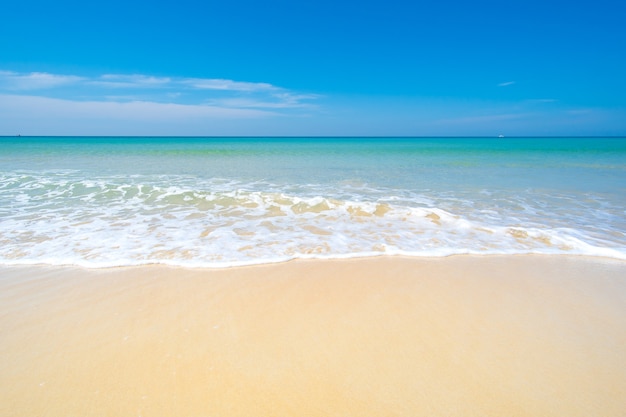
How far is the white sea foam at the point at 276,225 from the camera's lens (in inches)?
196

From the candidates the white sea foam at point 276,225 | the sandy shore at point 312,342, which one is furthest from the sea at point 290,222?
the sandy shore at point 312,342

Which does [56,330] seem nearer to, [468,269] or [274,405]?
[274,405]

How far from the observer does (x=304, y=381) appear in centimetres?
235

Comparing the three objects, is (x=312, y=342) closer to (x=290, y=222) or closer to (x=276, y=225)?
(x=276, y=225)

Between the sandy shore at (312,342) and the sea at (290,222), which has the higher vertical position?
the sea at (290,222)

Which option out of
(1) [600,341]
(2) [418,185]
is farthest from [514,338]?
(2) [418,185]

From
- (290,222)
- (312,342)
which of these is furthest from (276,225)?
(312,342)

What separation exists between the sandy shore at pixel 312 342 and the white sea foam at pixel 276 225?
2.31ft

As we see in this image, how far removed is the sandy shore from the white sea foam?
0.70 m

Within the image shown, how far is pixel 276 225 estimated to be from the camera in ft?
21.7

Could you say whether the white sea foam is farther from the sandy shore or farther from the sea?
the sandy shore

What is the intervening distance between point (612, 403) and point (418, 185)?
10.2m

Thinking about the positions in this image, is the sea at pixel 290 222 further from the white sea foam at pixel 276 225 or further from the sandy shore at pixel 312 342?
the sandy shore at pixel 312 342

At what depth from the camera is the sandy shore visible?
2.18 metres
